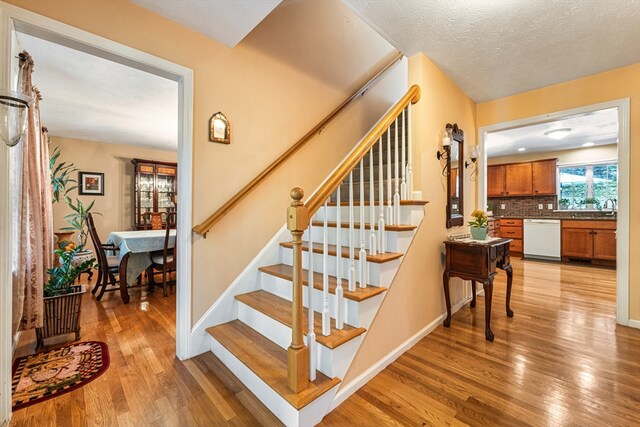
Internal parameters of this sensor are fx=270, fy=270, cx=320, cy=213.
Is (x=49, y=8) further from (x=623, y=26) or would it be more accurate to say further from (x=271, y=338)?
(x=623, y=26)

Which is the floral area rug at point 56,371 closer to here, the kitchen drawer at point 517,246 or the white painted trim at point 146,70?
the white painted trim at point 146,70

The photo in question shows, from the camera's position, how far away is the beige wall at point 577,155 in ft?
18.4

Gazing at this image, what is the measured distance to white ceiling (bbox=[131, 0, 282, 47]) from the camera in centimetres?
174

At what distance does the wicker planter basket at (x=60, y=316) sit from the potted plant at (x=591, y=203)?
339 inches

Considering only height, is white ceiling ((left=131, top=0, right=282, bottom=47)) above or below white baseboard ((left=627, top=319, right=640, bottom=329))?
above

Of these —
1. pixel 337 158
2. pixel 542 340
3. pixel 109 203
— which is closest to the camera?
pixel 542 340

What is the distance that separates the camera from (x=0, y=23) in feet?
4.49

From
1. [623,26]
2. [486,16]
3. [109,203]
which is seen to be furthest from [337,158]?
[109,203]

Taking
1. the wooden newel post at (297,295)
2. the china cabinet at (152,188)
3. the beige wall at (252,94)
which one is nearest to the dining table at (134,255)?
the beige wall at (252,94)

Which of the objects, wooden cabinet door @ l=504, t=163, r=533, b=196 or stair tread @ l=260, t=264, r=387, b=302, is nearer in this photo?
stair tread @ l=260, t=264, r=387, b=302

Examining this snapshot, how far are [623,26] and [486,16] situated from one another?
1.09m

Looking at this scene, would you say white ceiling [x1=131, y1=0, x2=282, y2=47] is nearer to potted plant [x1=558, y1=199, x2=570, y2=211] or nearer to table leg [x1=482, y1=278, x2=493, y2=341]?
table leg [x1=482, y1=278, x2=493, y2=341]

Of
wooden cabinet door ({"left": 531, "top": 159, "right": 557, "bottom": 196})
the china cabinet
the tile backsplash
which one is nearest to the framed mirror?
wooden cabinet door ({"left": 531, "top": 159, "right": 557, "bottom": 196})

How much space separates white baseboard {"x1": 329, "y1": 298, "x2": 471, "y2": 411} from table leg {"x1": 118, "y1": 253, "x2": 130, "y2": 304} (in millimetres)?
2971
